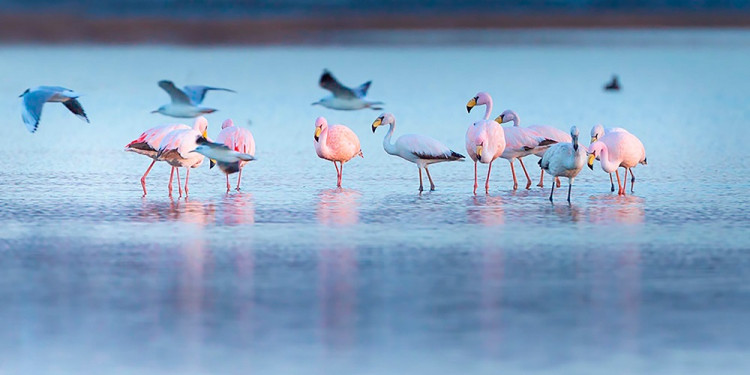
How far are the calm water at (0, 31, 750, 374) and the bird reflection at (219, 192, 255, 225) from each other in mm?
36

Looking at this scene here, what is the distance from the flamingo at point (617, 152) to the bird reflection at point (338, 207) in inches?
77.7

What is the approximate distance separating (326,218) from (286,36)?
43.3 m

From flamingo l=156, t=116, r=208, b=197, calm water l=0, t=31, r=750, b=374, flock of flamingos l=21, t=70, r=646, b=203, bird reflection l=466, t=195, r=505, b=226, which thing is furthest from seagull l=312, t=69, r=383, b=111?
bird reflection l=466, t=195, r=505, b=226

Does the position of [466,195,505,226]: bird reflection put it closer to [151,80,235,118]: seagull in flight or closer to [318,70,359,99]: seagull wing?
[318,70,359,99]: seagull wing

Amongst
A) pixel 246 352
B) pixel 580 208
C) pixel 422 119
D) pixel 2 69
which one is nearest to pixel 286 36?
pixel 2 69

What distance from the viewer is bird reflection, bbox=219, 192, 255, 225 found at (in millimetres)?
10617

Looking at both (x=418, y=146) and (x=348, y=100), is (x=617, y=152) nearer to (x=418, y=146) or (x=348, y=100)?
(x=418, y=146)

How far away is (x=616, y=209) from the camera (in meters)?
11.1

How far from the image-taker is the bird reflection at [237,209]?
10.6m

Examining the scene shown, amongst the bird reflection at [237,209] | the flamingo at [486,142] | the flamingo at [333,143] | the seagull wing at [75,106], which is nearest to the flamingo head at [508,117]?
the flamingo at [486,142]

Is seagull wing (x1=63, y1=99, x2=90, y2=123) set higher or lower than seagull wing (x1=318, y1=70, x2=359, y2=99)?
lower

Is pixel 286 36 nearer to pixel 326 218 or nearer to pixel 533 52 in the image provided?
pixel 533 52

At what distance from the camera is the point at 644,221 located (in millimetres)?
10508

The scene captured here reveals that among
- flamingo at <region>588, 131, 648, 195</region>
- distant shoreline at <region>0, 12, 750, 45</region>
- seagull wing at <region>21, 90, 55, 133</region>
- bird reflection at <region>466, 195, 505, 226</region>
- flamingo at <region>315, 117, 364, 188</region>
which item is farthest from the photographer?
distant shoreline at <region>0, 12, 750, 45</region>
